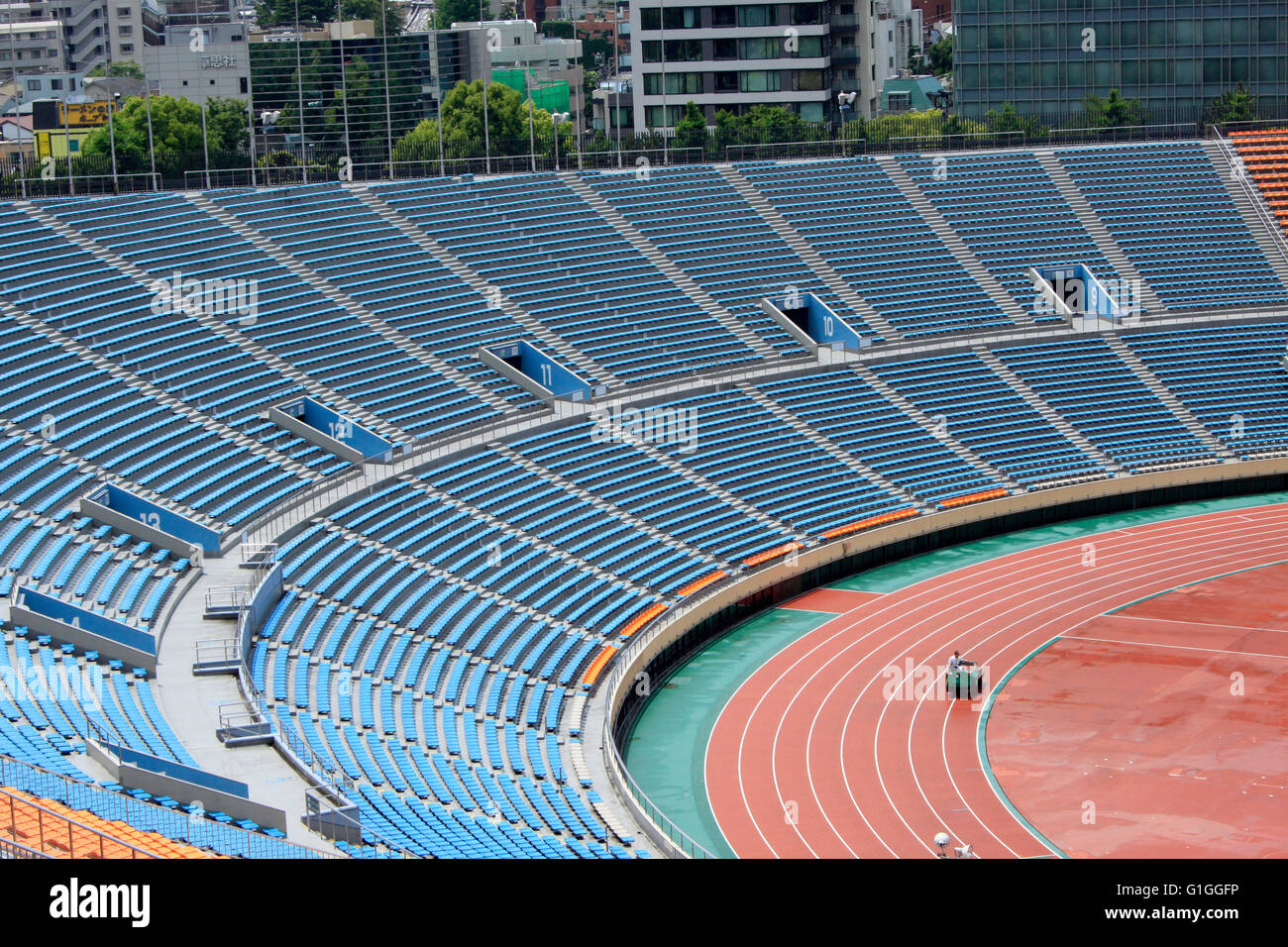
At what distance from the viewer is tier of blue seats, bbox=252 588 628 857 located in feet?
77.6

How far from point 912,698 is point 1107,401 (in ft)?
62.2

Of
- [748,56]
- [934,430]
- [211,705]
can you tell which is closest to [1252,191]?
[934,430]

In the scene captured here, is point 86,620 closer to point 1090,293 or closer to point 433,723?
point 433,723

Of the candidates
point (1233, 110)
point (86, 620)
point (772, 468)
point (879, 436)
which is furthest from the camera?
point (1233, 110)

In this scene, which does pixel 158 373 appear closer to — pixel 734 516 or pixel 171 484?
pixel 171 484

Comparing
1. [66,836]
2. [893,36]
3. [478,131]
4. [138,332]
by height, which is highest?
[893,36]

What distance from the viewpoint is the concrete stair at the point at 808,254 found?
50.5m

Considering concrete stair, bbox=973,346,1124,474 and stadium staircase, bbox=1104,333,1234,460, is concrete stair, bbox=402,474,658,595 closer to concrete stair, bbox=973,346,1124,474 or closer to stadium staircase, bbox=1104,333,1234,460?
concrete stair, bbox=973,346,1124,474

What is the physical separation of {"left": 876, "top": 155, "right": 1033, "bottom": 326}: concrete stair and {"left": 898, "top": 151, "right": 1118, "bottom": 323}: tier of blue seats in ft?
0.70

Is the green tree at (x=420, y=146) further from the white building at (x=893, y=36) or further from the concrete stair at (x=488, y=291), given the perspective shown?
the white building at (x=893, y=36)

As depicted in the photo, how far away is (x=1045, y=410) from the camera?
4906cm

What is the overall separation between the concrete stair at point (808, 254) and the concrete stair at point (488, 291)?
31.6 ft

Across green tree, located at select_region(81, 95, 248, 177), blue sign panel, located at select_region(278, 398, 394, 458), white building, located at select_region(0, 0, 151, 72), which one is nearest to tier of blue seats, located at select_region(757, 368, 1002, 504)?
blue sign panel, located at select_region(278, 398, 394, 458)

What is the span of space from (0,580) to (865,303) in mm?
29825
